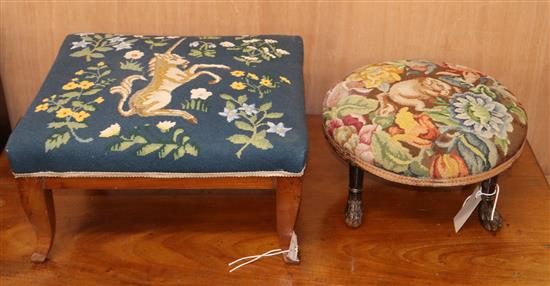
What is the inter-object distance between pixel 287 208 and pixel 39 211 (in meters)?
0.44

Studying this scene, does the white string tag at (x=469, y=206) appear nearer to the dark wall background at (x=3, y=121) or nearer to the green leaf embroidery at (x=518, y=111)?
the green leaf embroidery at (x=518, y=111)

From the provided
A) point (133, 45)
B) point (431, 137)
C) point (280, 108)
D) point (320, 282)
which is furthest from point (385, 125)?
point (133, 45)

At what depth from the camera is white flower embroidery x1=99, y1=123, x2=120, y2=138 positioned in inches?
47.2

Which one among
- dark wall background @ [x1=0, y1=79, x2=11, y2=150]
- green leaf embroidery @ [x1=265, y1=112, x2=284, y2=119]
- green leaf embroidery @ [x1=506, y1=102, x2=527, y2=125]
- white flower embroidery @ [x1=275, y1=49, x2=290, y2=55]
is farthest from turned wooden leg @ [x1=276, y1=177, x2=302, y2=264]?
dark wall background @ [x1=0, y1=79, x2=11, y2=150]

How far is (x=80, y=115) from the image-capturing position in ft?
4.07

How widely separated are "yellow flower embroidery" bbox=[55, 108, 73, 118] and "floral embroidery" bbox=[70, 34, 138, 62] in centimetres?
18

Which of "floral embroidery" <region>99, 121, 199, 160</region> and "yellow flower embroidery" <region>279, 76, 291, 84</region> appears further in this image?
"yellow flower embroidery" <region>279, 76, 291, 84</region>

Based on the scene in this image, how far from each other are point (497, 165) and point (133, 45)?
2.38 feet

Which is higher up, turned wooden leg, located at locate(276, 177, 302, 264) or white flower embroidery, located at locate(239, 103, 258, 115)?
white flower embroidery, located at locate(239, 103, 258, 115)

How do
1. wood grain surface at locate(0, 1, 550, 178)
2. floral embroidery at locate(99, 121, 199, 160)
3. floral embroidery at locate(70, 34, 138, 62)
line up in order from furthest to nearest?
wood grain surface at locate(0, 1, 550, 178) → floral embroidery at locate(70, 34, 138, 62) → floral embroidery at locate(99, 121, 199, 160)

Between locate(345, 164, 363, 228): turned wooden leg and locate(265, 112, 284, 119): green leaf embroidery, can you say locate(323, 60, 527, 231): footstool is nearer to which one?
locate(345, 164, 363, 228): turned wooden leg

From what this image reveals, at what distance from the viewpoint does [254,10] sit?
1608mm

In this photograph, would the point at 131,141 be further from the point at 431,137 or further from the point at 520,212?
the point at 520,212

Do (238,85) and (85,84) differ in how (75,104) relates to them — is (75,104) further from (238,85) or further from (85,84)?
(238,85)
